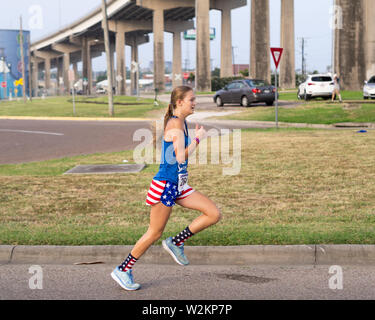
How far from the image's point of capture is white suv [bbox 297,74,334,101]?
35719mm

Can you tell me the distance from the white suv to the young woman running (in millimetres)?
31642

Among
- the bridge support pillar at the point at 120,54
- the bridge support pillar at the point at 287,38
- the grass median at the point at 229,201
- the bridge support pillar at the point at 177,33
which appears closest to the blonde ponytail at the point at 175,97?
the grass median at the point at 229,201

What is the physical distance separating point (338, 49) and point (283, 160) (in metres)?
32.5

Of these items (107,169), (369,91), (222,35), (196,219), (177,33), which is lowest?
(107,169)

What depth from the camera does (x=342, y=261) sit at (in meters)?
6.21

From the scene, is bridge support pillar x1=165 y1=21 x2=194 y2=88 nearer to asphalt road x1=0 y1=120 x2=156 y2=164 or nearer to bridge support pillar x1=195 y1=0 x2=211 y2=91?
bridge support pillar x1=195 y1=0 x2=211 y2=91

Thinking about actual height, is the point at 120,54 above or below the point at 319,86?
above

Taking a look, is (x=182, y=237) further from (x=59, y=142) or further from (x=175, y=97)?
(x=59, y=142)

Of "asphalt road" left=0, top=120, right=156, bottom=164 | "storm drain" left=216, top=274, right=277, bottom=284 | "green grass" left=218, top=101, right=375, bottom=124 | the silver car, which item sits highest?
the silver car

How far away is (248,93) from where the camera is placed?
1437 inches

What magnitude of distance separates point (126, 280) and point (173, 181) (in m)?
1.01

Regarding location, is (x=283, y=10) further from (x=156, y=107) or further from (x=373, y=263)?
(x=373, y=263)

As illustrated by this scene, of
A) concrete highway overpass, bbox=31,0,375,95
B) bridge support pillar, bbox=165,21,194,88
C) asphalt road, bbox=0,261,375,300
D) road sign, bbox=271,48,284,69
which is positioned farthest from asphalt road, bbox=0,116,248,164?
bridge support pillar, bbox=165,21,194,88

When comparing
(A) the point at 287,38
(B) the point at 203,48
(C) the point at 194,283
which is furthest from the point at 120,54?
(C) the point at 194,283
